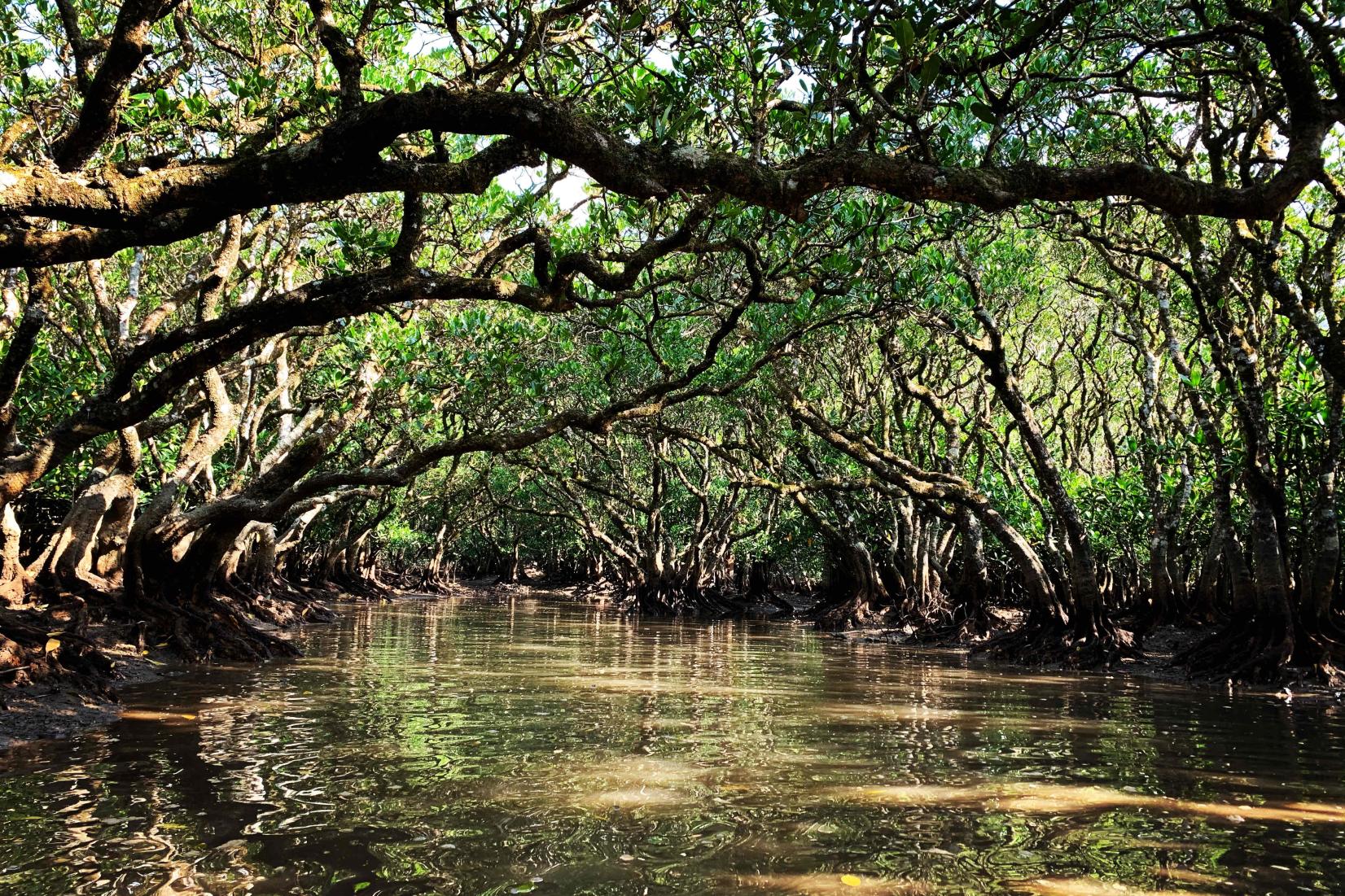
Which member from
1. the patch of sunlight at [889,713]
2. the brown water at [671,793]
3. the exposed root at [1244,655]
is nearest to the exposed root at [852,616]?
the exposed root at [1244,655]

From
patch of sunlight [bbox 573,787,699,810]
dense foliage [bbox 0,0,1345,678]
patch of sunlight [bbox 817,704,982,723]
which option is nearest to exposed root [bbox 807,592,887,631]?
dense foliage [bbox 0,0,1345,678]

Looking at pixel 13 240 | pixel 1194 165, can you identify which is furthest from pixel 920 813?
pixel 1194 165

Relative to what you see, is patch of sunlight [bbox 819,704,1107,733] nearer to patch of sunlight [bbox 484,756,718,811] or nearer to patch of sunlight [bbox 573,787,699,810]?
patch of sunlight [bbox 484,756,718,811]

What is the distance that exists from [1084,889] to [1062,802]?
143 centimetres

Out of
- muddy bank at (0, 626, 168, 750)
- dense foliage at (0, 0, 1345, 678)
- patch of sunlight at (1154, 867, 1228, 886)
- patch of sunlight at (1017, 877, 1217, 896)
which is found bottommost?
patch of sunlight at (1154, 867, 1228, 886)

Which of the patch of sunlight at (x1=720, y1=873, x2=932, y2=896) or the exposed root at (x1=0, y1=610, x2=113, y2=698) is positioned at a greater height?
the exposed root at (x1=0, y1=610, x2=113, y2=698)

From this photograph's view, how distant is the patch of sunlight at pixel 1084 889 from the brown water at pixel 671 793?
2 cm

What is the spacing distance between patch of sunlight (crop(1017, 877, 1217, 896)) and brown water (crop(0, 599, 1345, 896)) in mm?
18

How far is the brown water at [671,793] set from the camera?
12.0 ft

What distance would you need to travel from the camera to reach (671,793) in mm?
4914

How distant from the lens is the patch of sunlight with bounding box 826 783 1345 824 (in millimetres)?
4703

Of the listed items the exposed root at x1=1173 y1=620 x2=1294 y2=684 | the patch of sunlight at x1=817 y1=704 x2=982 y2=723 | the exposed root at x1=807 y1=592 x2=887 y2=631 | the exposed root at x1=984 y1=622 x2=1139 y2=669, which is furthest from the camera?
the exposed root at x1=807 y1=592 x2=887 y2=631

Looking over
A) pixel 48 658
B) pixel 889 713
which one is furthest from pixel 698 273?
pixel 48 658

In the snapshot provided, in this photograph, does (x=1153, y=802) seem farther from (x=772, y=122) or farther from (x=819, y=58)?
(x=772, y=122)
